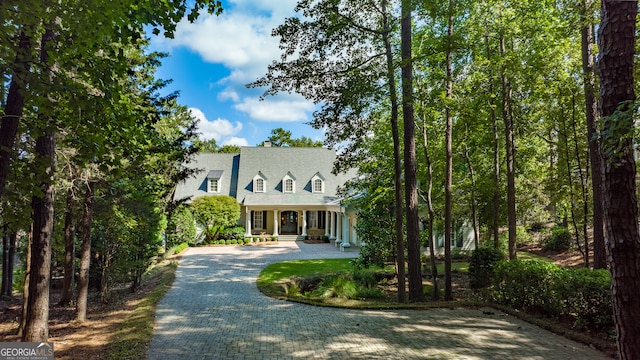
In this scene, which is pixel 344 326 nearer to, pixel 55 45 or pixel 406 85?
pixel 406 85

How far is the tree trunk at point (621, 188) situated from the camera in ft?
11.2

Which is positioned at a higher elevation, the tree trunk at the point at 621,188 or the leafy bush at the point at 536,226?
the tree trunk at the point at 621,188

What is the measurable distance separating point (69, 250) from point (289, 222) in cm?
2196

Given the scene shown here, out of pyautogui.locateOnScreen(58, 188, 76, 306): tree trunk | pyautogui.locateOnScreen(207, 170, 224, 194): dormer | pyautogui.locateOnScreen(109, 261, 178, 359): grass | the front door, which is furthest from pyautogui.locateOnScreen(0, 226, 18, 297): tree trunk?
the front door

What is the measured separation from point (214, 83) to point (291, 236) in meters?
14.3

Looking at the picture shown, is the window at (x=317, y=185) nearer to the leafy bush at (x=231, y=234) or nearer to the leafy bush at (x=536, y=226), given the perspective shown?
the leafy bush at (x=231, y=234)

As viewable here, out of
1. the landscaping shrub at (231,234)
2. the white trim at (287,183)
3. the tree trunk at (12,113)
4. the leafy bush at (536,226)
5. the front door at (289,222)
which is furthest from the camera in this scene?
the front door at (289,222)

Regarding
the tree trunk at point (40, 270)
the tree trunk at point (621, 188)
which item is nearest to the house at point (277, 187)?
the tree trunk at point (40, 270)

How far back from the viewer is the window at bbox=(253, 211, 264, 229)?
31644mm

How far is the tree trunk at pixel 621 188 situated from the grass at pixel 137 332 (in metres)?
6.94

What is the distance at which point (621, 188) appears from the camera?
3514 mm

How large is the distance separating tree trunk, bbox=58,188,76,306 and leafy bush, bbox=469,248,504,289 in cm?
1286

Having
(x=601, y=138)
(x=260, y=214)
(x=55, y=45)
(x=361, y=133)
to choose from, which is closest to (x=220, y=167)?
(x=260, y=214)

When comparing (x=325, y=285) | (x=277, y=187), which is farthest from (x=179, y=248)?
(x=325, y=285)
